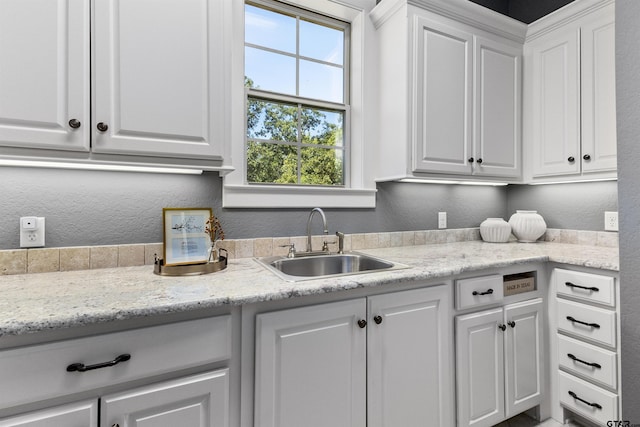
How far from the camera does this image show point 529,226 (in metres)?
2.36

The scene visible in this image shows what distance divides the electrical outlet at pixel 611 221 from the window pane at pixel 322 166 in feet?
5.78

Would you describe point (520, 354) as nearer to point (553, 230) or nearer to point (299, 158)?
point (553, 230)

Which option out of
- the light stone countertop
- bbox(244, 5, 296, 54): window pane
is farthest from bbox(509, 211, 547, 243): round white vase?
bbox(244, 5, 296, 54): window pane

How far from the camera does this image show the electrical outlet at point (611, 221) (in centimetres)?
207

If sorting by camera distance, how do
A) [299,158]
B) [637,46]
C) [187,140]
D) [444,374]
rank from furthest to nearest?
[299,158]
[444,374]
[187,140]
[637,46]

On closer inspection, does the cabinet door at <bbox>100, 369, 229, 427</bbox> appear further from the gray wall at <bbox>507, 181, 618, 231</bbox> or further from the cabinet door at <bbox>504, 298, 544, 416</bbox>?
the gray wall at <bbox>507, 181, 618, 231</bbox>

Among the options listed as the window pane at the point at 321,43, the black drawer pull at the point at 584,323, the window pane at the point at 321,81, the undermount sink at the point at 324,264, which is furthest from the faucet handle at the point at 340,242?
the black drawer pull at the point at 584,323

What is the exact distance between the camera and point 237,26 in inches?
68.1

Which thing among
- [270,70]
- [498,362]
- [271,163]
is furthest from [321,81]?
[498,362]

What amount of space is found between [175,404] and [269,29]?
1.96 meters

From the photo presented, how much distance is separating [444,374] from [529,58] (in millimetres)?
2208

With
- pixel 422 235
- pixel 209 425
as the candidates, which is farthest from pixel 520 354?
pixel 209 425

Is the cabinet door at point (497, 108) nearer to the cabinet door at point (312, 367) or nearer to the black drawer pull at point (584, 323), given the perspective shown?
the black drawer pull at point (584, 323)

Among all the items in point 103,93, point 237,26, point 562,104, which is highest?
point 237,26
